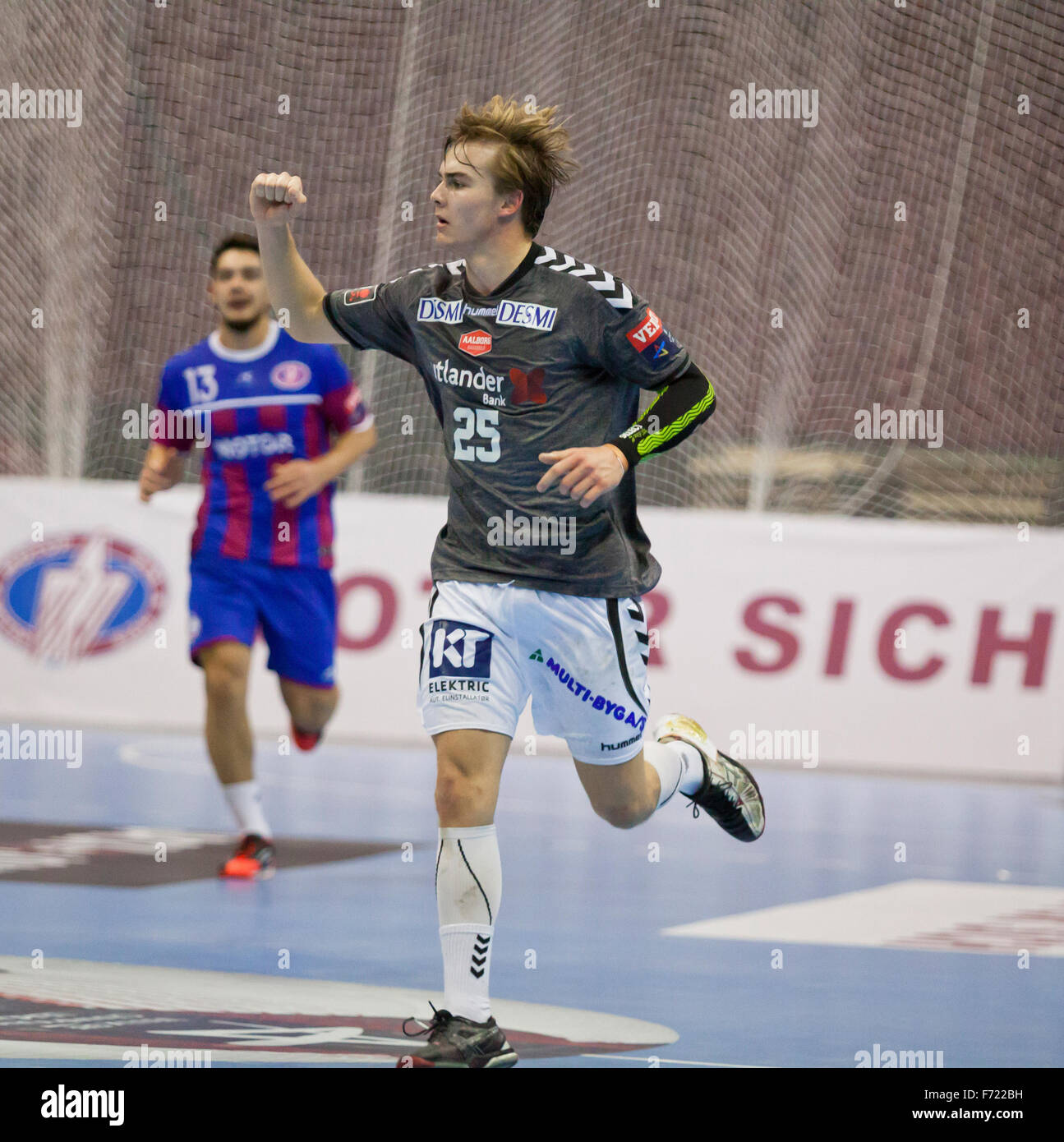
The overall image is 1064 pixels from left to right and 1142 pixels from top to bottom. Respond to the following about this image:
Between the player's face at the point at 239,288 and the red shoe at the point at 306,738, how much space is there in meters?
1.85

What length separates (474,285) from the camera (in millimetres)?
4684

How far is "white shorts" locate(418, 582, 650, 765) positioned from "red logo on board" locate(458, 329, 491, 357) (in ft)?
2.01

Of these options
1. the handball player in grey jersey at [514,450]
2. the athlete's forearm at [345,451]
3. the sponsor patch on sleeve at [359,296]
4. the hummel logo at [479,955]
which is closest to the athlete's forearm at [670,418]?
the handball player in grey jersey at [514,450]

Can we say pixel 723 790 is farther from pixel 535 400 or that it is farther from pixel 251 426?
pixel 251 426

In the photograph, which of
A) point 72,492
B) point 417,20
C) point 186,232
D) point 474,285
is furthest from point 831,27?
point 474,285

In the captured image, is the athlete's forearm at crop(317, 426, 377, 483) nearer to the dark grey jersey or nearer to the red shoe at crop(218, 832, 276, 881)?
the red shoe at crop(218, 832, 276, 881)

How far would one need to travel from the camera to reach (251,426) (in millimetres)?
7508

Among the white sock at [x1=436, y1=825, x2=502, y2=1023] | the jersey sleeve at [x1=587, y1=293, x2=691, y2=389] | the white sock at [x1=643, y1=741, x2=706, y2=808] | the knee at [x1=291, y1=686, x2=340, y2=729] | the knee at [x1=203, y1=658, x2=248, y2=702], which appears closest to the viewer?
the white sock at [x1=436, y1=825, x2=502, y2=1023]

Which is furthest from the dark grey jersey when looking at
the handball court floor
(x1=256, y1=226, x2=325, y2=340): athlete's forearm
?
the handball court floor

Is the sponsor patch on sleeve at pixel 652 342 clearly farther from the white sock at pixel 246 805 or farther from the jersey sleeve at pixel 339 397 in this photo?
the white sock at pixel 246 805

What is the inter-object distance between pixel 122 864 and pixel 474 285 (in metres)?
3.88

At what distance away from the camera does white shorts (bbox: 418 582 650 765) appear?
450 centimetres

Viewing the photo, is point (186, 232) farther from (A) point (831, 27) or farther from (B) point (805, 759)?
(B) point (805, 759)
